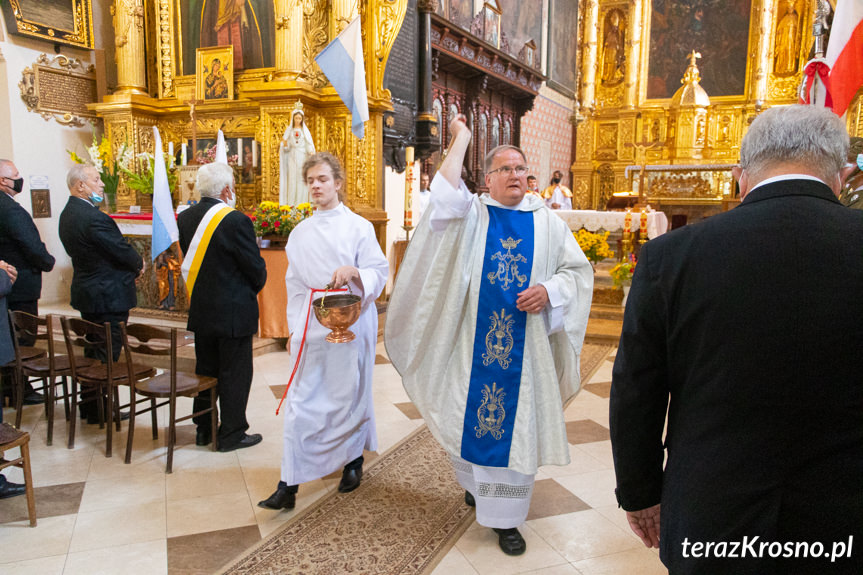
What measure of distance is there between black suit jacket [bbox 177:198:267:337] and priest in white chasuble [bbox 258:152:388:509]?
0.51 meters

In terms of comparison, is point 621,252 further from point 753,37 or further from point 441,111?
point 753,37

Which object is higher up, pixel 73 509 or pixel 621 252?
pixel 621 252

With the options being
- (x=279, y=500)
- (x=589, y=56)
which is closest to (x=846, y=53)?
(x=279, y=500)

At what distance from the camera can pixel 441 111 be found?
10.6 metres

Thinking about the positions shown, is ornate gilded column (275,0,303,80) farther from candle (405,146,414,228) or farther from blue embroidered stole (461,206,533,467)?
blue embroidered stole (461,206,533,467)

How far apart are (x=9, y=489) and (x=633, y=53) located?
1512cm

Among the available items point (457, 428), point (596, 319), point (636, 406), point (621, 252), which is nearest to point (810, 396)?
point (636, 406)

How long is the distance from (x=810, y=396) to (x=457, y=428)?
1.66 metres

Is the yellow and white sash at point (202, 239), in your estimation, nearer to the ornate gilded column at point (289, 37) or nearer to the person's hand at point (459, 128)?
the person's hand at point (459, 128)

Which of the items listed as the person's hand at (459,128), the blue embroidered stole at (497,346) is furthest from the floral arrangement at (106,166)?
the blue embroidered stole at (497,346)

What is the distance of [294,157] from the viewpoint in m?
6.92

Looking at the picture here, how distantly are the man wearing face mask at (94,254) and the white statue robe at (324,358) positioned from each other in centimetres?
155

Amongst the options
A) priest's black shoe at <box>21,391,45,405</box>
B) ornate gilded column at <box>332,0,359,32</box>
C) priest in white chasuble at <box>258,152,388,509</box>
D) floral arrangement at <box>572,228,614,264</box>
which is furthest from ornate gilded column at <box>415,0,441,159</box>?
priest in white chasuble at <box>258,152,388,509</box>

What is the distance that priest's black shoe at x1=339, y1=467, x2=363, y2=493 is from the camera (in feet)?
10.2
